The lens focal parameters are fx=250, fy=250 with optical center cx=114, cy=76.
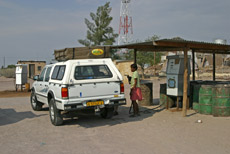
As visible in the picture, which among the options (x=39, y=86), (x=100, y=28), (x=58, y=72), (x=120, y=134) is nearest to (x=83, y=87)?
(x=58, y=72)

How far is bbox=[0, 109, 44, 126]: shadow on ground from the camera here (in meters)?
8.57

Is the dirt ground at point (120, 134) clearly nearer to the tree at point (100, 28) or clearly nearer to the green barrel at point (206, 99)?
the green barrel at point (206, 99)

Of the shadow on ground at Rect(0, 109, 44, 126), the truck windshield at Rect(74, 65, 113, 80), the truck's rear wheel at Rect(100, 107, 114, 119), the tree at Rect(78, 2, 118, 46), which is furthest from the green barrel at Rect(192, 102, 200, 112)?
the tree at Rect(78, 2, 118, 46)

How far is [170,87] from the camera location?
955 centimetres

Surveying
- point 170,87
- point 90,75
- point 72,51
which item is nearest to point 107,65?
point 90,75

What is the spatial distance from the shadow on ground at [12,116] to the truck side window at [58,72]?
227 cm

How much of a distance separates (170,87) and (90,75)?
363 cm

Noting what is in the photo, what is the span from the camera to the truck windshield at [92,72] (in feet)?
23.5

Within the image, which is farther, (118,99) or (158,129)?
(118,99)

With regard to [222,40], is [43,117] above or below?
below

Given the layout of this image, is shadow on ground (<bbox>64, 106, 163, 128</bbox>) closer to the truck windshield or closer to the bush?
the truck windshield

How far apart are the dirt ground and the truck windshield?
1503mm

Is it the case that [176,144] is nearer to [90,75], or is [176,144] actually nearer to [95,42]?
[90,75]

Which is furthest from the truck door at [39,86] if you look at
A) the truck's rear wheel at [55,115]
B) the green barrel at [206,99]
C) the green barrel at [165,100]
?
the green barrel at [206,99]
